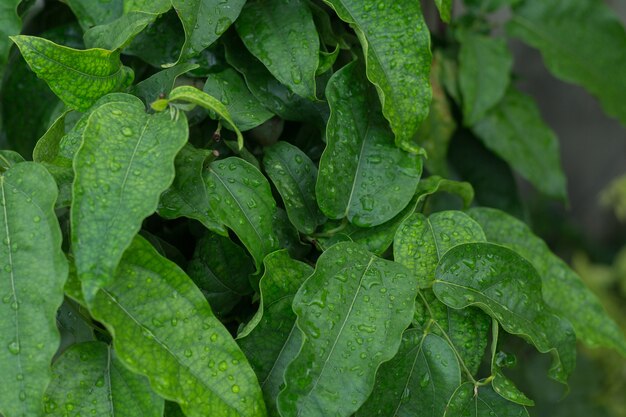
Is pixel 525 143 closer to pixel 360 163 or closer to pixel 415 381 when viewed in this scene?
pixel 360 163

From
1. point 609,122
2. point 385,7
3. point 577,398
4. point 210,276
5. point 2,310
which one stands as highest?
point 385,7

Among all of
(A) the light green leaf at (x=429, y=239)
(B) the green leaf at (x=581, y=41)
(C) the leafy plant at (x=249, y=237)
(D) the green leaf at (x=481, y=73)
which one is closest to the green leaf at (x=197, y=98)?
(C) the leafy plant at (x=249, y=237)

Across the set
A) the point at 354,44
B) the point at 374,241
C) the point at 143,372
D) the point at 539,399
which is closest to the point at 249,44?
the point at 354,44

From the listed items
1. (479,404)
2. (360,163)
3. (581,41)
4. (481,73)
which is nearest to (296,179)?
(360,163)

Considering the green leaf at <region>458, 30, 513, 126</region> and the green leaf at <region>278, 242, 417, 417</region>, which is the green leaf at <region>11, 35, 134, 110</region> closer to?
the green leaf at <region>278, 242, 417, 417</region>

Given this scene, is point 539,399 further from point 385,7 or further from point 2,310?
point 2,310
